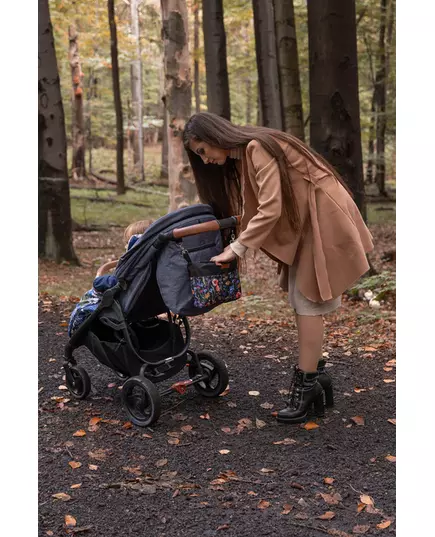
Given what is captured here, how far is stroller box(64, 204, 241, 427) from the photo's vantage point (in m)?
4.04

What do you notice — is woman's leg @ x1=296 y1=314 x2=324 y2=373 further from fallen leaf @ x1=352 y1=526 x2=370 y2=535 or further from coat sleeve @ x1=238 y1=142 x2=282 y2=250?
fallen leaf @ x1=352 y1=526 x2=370 y2=535

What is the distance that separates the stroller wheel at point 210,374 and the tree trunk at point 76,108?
18972 mm

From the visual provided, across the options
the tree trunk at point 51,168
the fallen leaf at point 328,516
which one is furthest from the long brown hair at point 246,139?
the tree trunk at point 51,168

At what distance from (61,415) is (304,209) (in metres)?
2.13

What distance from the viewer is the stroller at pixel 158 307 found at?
4043mm

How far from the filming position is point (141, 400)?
169 inches

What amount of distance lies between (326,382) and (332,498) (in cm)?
117

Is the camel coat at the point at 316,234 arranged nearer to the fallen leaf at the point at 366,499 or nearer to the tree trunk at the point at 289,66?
the fallen leaf at the point at 366,499

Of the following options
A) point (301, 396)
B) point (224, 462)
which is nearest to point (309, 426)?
point (301, 396)

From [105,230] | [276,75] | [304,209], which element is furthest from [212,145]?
[105,230]

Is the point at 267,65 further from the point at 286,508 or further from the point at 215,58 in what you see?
the point at 286,508

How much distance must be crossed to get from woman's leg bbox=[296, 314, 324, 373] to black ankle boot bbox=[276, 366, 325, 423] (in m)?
0.10

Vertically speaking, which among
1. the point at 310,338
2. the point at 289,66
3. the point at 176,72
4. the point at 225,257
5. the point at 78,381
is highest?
the point at 289,66
